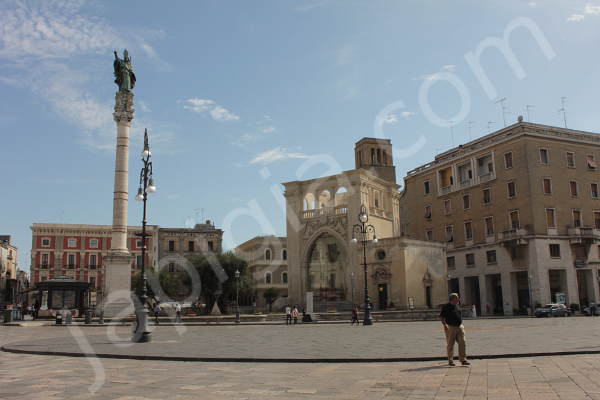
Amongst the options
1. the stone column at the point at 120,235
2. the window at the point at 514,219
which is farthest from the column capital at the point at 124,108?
the window at the point at 514,219

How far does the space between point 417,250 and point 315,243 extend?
10688 mm

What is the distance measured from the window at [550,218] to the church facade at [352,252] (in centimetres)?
885

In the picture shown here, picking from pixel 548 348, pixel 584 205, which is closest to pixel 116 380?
pixel 548 348

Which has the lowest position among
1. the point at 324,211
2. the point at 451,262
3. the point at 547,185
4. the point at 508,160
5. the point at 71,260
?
the point at 451,262

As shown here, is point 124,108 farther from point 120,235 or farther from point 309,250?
point 309,250

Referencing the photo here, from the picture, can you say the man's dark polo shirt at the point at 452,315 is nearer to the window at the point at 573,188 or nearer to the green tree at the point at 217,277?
the window at the point at 573,188

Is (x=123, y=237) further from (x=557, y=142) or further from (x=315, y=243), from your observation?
(x=557, y=142)

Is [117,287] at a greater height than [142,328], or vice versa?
[117,287]

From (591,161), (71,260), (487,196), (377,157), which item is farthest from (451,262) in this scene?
(71,260)

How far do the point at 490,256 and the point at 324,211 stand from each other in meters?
15.2

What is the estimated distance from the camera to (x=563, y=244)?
43344mm

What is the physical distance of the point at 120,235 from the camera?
34500 mm

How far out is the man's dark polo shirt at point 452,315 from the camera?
10.6 meters

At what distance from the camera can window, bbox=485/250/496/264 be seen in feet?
152
